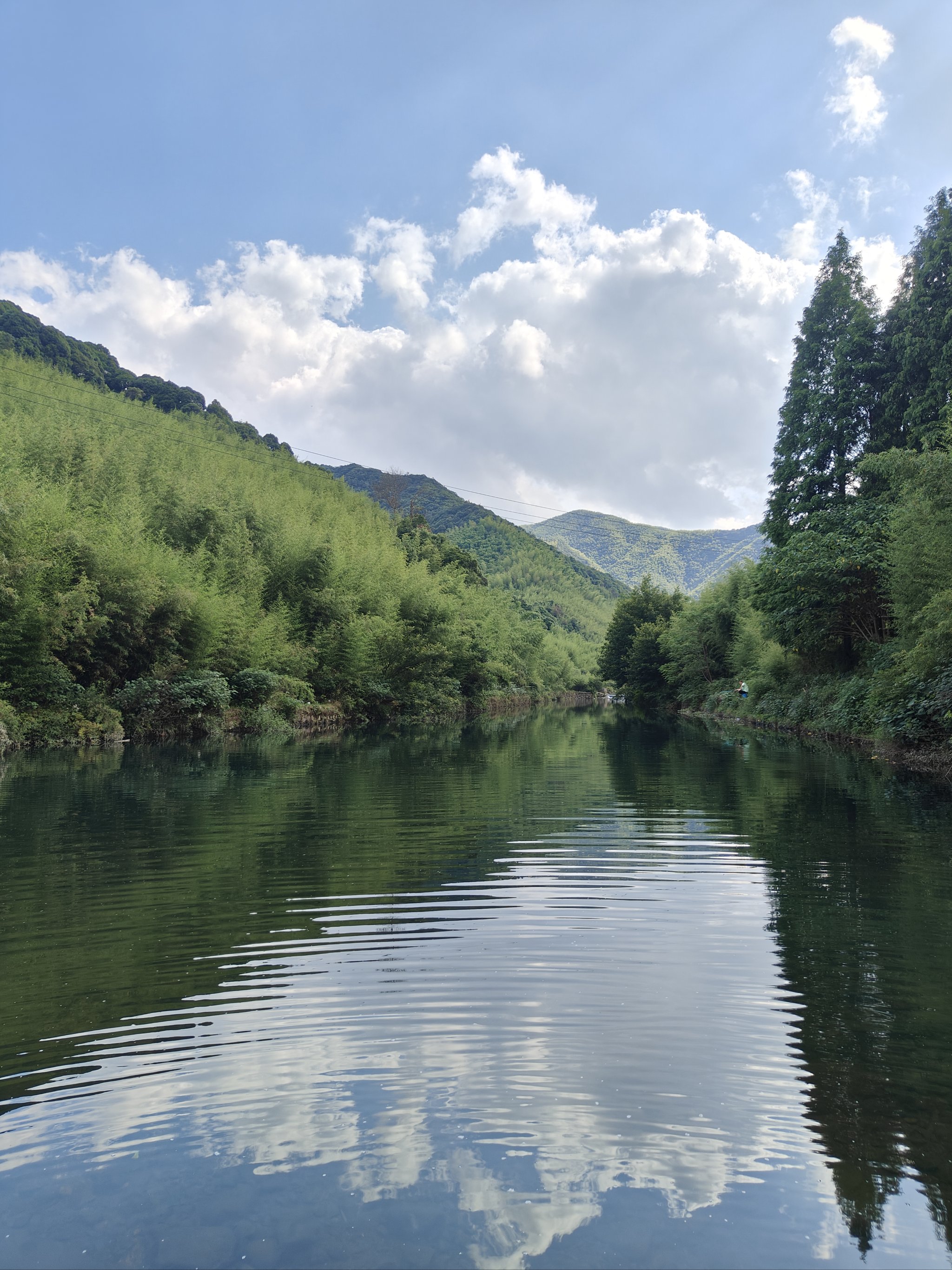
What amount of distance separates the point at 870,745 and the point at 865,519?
26.3 ft

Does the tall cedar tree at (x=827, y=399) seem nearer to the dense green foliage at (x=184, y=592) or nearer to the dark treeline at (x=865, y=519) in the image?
the dark treeline at (x=865, y=519)

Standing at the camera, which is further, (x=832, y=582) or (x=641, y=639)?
(x=641, y=639)

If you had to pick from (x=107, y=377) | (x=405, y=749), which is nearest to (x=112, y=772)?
(x=405, y=749)

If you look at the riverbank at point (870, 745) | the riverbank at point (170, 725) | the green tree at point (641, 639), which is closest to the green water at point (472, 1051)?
the riverbank at point (870, 745)

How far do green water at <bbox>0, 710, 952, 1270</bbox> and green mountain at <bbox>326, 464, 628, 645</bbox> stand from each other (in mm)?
97880

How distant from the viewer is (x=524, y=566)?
134750mm

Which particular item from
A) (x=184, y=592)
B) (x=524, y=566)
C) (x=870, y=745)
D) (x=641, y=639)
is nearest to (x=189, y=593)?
(x=184, y=592)

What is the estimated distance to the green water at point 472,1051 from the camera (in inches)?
97.6

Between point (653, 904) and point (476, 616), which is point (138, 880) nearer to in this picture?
point (653, 904)

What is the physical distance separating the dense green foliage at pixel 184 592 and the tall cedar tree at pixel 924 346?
21907 millimetres

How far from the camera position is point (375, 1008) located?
13.6 ft

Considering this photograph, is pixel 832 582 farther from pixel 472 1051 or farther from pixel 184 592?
pixel 472 1051

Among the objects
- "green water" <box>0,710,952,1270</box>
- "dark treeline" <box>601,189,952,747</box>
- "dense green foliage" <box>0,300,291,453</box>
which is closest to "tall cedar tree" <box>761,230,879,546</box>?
"dark treeline" <box>601,189,952,747</box>

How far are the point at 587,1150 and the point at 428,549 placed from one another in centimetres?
5929
